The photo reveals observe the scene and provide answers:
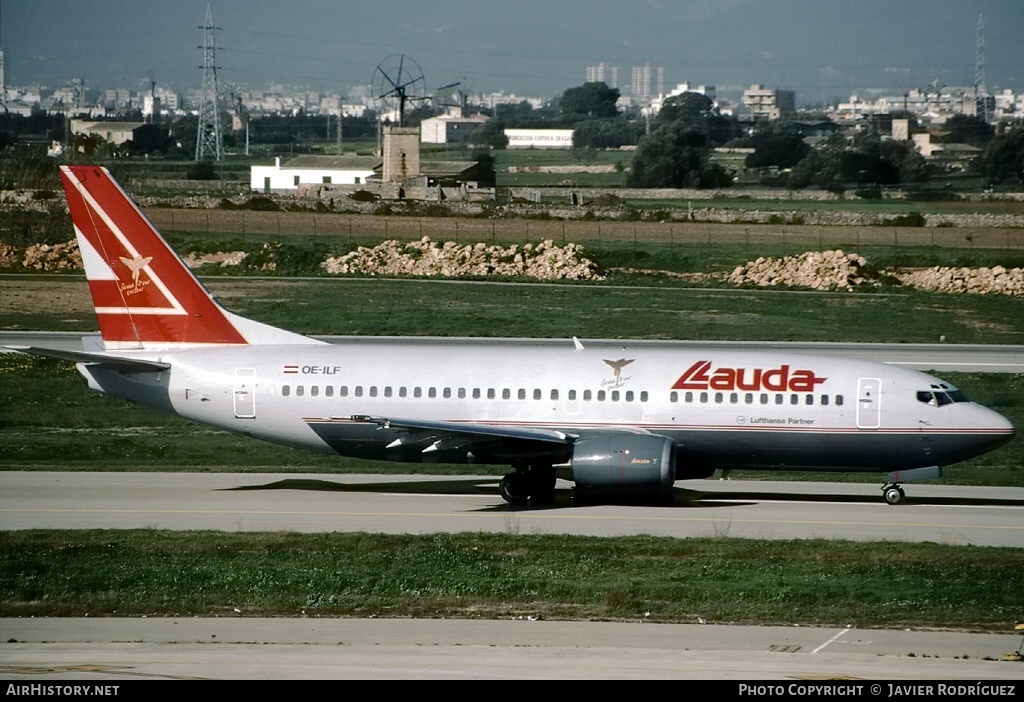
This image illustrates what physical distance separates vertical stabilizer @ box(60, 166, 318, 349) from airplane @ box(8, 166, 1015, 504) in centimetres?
4

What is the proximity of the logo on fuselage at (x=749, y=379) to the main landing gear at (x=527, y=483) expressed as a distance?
3855 millimetres

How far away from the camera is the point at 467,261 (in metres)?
82.6

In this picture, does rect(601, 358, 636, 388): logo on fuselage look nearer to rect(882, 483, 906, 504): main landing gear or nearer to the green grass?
the green grass

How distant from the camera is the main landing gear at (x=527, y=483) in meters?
31.4

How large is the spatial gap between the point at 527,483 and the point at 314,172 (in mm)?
125126

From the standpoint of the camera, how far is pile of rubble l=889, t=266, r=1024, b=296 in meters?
72.8

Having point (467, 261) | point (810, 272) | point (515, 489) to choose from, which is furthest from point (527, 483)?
point (467, 261)

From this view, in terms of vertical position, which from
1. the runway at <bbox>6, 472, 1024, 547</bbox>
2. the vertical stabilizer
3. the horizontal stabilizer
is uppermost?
the vertical stabilizer

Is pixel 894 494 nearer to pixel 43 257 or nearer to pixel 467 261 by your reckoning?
pixel 467 261

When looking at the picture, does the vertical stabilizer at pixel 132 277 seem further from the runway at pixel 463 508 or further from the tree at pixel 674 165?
the tree at pixel 674 165

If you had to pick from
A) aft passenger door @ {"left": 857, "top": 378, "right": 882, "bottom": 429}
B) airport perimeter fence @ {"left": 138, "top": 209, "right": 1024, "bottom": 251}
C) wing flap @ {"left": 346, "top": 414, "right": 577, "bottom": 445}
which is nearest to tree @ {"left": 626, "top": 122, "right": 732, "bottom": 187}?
airport perimeter fence @ {"left": 138, "top": 209, "right": 1024, "bottom": 251}
